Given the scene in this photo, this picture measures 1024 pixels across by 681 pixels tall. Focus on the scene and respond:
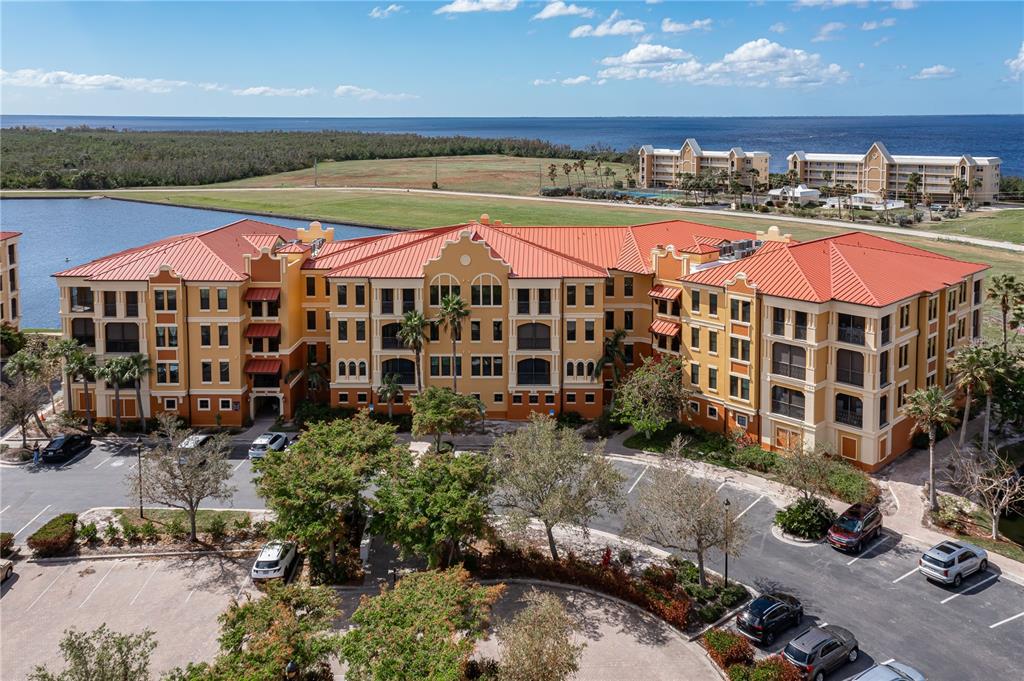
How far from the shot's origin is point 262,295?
63406mm

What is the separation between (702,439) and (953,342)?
19960 mm

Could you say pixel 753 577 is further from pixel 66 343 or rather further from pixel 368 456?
pixel 66 343

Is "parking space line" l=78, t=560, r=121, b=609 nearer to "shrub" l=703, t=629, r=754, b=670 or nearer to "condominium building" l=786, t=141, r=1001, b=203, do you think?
"shrub" l=703, t=629, r=754, b=670

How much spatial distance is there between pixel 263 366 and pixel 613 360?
985 inches

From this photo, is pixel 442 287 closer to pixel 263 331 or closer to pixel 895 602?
pixel 263 331

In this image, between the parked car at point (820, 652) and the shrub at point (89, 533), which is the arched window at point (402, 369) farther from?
the parked car at point (820, 652)

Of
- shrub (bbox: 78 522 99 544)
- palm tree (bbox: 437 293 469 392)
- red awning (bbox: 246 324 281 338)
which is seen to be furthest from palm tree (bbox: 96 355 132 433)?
palm tree (bbox: 437 293 469 392)

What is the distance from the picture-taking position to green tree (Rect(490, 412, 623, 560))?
40.1m

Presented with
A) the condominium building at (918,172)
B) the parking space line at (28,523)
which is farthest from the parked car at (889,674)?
the condominium building at (918,172)

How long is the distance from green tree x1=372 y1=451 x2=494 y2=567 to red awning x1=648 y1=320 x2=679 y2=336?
24.0 meters

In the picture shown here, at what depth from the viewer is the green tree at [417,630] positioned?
2748 cm

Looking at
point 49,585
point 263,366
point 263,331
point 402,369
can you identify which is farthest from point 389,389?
point 49,585

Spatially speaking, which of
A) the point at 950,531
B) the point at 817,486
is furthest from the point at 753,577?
the point at 950,531

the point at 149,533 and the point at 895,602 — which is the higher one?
the point at 149,533
